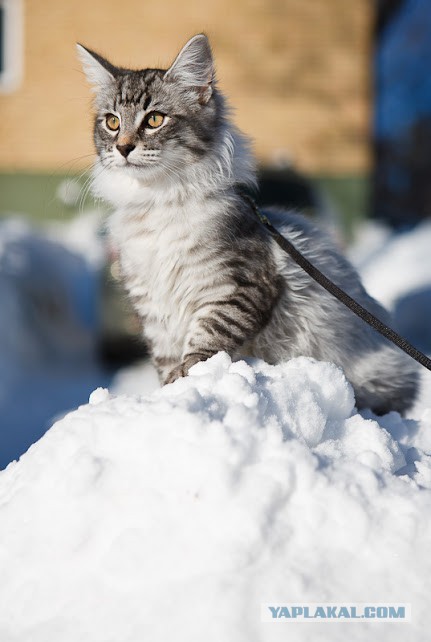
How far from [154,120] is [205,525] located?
1595mm

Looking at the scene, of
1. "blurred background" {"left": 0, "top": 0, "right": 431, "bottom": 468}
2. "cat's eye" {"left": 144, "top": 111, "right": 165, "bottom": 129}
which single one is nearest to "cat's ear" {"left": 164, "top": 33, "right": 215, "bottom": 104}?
"cat's eye" {"left": 144, "top": 111, "right": 165, "bottom": 129}

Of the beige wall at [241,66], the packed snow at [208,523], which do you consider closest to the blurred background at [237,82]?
the beige wall at [241,66]

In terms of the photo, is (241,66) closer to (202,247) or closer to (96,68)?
(96,68)

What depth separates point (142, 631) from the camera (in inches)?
62.6

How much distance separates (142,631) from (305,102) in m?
10.7

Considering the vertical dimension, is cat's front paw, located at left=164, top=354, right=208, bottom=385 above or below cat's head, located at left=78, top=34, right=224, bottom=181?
below

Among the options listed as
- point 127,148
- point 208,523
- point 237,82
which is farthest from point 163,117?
point 237,82

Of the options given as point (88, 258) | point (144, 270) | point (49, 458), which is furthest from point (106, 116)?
point (88, 258)

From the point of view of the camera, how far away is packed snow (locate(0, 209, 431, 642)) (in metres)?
1.62

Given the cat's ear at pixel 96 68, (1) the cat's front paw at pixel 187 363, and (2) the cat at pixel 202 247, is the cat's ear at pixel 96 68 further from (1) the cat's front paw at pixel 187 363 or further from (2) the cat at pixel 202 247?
(1) the cat's front paw at pixel 187 363

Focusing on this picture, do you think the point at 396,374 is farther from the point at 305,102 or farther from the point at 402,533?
the point at 305,102

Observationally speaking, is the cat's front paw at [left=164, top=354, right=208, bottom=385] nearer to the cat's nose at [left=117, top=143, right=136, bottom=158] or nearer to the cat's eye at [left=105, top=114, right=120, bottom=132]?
the cat's nose at [left=117, top=143, right=136, bottom=158]

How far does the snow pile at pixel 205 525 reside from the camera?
1.62 meters

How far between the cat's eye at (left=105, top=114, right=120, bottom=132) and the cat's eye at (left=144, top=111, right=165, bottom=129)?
5.3 inches
